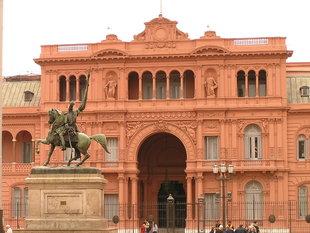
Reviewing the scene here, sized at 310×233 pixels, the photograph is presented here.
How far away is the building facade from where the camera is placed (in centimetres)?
6631

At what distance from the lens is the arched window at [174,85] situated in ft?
228

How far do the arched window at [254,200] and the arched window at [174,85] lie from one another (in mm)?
10081

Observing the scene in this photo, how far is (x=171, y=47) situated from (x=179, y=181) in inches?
500

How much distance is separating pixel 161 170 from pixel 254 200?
421 inches

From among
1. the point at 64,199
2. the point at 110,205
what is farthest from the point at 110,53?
the point at 64,199

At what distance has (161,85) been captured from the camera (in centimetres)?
7006

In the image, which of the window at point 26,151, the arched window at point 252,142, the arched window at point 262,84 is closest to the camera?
the arched window at point 252,142

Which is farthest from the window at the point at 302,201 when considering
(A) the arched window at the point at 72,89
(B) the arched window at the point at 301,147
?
(A) the arched window at the point at 72,89

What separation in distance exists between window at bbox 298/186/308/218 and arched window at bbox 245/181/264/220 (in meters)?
3.26

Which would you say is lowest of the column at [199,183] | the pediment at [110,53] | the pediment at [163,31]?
the column at [199,183]

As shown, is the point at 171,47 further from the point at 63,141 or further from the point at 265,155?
the point at 63,141

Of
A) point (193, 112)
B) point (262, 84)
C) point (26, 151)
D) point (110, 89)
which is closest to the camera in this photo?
point (193, 112)

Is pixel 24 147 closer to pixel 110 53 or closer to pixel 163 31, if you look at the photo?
pixel 110 53

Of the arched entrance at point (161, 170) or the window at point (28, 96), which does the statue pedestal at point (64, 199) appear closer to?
the arched entrance at point (161, 170)
